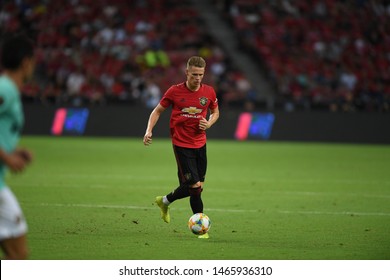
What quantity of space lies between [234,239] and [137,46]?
25.2 m

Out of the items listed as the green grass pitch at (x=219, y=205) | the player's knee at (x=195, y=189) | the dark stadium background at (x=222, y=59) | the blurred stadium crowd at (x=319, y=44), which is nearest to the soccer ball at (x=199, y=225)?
the green grass pitch at (x=219, y=205)

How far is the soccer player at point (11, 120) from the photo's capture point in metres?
6.01

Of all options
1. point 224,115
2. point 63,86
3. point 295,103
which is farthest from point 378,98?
point 63,86

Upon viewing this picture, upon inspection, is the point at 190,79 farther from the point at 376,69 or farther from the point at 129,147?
the point at 376,69

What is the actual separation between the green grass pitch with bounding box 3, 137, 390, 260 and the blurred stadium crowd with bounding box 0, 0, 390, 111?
7225 mm

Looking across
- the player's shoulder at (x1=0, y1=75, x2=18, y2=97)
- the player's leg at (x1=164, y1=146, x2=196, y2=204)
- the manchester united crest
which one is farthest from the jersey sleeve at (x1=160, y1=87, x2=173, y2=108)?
the player's shoulder at (x1=0, y1=75, x2=18, y2=97)

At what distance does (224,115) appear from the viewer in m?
29.5

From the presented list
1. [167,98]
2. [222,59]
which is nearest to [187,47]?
[222,59]

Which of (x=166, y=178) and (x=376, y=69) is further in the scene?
(x=376, y=69)

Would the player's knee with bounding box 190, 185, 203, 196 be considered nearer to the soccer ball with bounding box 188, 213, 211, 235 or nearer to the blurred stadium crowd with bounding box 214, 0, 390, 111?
the soccer ball with bounding box 188, 213, 211, 235

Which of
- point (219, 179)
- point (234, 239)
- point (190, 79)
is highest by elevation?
point (190, 79)

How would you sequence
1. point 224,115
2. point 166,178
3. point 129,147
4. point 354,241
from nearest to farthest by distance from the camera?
point 354,241, point 166,178, point 129,147, point 224,115

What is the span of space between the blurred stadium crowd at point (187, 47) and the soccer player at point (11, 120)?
24.1 m

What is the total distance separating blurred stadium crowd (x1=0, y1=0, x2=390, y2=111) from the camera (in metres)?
32.4
